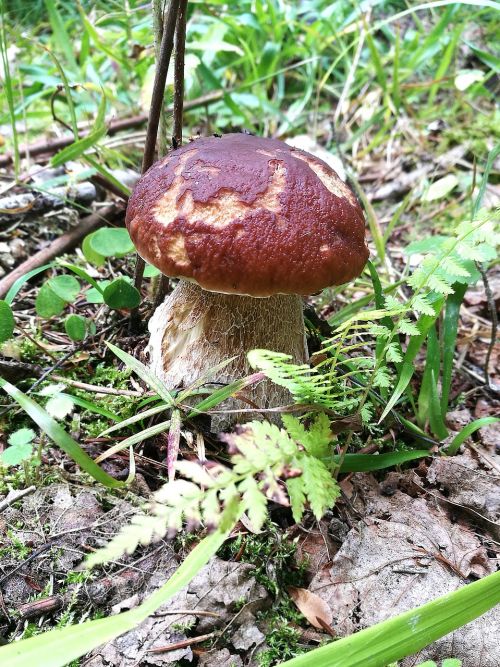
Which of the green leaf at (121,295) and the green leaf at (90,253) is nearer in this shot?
the green leaf at (121,295)

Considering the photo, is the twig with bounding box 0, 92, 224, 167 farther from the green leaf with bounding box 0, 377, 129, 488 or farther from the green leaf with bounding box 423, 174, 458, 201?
the green leaf with bounding box 0, 377, 129, 488

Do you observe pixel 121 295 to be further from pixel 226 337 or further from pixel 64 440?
pixel 64 440

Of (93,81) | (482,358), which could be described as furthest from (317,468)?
(93,81)

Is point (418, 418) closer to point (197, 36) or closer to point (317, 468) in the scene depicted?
point (317, 468)

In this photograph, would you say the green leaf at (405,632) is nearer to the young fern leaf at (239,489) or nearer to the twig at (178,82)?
the young fern leaf at (239,489)

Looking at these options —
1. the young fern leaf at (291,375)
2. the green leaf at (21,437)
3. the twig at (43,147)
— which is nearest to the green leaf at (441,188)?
the twig at (43,147)

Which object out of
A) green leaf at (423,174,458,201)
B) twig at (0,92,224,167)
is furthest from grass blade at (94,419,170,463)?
green leaf at (423,174,458,201)

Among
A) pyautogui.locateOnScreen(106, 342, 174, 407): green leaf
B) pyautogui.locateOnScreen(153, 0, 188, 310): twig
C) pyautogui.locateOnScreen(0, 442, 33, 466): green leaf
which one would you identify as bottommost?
pyautogui.locateOnScreen(0, 442, 33, 466): green leaf

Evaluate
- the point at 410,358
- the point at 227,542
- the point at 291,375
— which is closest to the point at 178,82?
the point at 291,375
